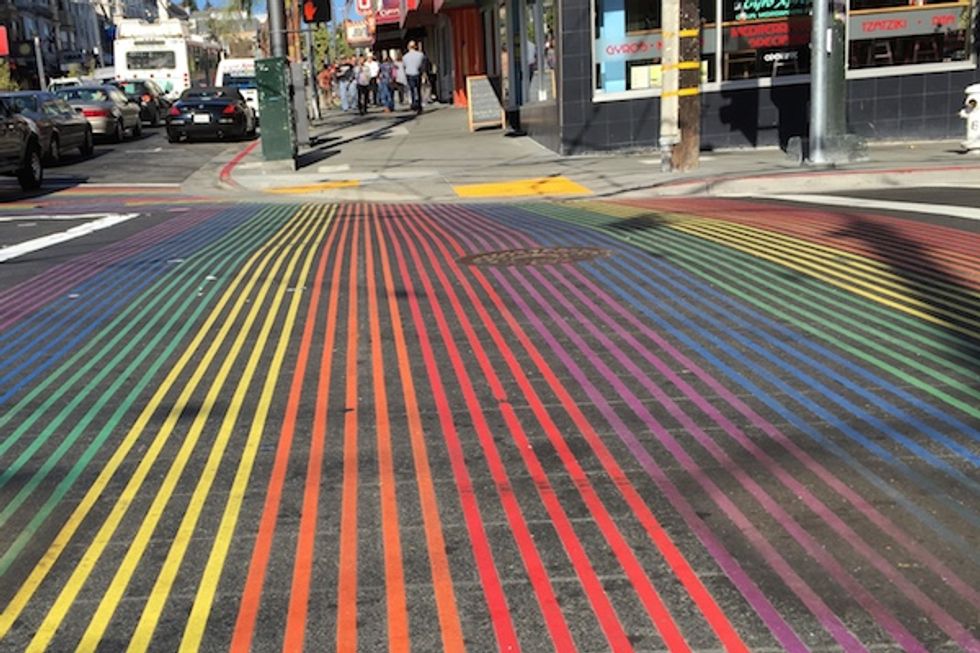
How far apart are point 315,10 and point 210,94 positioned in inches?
445

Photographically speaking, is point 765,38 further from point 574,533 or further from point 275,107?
point 574,533

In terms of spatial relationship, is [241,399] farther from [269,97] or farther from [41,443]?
[269,97]

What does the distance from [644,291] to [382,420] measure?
9.52 feet

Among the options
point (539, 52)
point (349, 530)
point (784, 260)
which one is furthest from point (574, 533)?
point (539, 52)

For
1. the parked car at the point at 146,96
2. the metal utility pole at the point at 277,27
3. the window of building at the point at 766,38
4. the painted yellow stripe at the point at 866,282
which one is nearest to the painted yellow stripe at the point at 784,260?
the painted yellow stripe at the point at 866,282

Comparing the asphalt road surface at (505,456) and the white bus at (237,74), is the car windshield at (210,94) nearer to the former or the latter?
the white bus at (237,74)

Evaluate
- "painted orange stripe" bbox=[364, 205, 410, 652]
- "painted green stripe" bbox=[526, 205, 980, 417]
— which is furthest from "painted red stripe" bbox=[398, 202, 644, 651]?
"painted green stripe" bbox=[526, 205, 980, 417]

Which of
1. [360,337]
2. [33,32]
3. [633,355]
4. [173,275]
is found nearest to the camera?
[633,355]

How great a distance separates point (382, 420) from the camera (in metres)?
4.69

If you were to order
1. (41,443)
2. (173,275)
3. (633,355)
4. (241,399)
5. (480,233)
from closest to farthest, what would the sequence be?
(41,443)
(241,399)
(633,355)
(173,275)
(480,233)

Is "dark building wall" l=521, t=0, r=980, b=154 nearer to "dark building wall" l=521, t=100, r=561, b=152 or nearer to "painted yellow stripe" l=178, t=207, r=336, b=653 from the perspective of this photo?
"dark building wall" l=521, t=100, r=561, b=152

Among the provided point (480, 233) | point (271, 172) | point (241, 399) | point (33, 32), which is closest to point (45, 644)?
point (241, 399)

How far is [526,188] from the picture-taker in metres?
14.7

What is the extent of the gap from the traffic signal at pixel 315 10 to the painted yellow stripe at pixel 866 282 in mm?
11534
